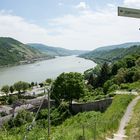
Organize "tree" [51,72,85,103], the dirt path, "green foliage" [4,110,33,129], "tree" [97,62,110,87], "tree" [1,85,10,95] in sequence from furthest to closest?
"tree" [1,85,10,95] < "tree" [97,62,110,87] < "tree" [51,72,85,103] < "green foliage" [4,110,33,129] < the dirt path

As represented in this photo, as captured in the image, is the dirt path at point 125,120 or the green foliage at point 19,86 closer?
the dirt path at point 125,120

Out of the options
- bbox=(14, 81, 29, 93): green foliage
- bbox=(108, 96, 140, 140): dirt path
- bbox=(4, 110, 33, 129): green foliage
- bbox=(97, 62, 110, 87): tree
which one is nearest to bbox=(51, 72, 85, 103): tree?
bbox=(4, 110, 33, 129): green foliage

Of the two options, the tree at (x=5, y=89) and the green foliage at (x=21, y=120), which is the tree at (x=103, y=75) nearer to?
the tree at (x=5, y=89)

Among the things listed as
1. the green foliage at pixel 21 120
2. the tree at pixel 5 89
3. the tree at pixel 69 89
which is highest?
the tree at pixel 69 89

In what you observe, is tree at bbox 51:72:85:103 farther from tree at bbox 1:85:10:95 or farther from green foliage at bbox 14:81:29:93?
green foliage at bbox 14:81:29:93

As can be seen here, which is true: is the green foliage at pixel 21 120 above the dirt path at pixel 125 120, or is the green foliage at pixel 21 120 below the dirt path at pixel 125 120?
below

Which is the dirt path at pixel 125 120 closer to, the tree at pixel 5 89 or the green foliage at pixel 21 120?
the green foliage at pixel 21 120

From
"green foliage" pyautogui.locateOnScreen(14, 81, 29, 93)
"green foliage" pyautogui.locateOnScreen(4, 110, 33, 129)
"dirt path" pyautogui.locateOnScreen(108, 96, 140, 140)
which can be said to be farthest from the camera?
"green foliage" pyautogui.locateOnScreen(14, 81, 29, 93)

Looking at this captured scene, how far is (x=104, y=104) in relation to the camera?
32469 mm

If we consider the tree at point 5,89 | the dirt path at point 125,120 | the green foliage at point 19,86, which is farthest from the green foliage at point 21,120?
the green foliage at point 19,86

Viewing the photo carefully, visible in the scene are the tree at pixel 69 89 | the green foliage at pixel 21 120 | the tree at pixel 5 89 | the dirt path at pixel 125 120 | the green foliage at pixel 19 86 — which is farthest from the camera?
the green foliage at pixel 19 86

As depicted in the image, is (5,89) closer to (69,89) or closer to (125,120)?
(69,89)

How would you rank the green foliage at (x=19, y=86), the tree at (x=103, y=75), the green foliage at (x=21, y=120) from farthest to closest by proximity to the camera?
the green foliage at (x=19, y=86) → the tree at (x=103, y=75) → the green foliage at (x=21, y=120)

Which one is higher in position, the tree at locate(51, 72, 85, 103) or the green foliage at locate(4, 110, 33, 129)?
the tree at locate(51, 72, 85, 103)
